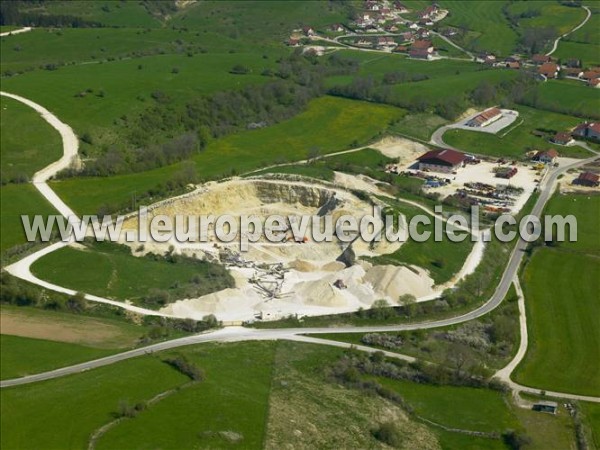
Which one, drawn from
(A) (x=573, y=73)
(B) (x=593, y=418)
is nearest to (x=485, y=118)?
(A) (x=573, y=73)

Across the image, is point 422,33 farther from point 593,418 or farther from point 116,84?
point 593,418

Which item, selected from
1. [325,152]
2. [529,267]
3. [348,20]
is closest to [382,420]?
[529,267]

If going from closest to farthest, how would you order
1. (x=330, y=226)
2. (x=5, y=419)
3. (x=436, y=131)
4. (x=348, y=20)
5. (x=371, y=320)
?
1. (x=5, y=419)
2. (x=371, y=320)
3. (x=330, y=226)
4. (x=436, y=131)
5. (x=348, y=20)

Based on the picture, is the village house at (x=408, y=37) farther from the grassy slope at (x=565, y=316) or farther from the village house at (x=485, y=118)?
the grassy slope at (x=565, y=316)

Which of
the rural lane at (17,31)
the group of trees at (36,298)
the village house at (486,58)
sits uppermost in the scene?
the rural lane at (17,31)

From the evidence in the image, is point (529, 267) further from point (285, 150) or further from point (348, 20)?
point (348, 20)

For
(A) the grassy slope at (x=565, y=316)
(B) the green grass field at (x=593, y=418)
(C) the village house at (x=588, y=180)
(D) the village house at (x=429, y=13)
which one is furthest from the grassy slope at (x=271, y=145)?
(D) the village house at (x=429, y=13)
